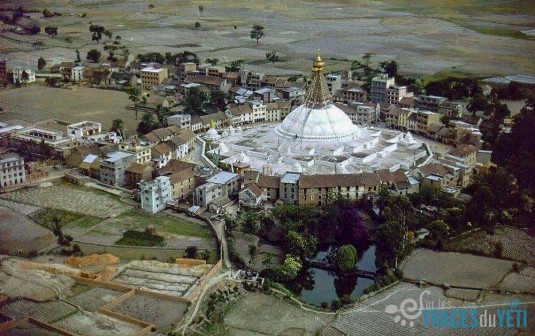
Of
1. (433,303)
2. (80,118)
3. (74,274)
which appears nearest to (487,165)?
(433,303)

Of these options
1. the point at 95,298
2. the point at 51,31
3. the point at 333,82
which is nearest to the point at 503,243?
the point at 95,298

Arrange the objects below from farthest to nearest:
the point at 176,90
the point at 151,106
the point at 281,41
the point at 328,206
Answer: the point at 281,41 → the point at 176,90 → the point at 151,106 → the point at 328,206

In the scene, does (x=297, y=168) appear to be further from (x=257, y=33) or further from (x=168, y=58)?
(x=257, y=33)

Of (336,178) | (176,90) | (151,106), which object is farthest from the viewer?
(176,90)

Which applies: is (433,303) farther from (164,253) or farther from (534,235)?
(164,253)

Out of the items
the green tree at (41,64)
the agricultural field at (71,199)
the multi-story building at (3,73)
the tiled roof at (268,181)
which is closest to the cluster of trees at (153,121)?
the agricultural field at (71,199)

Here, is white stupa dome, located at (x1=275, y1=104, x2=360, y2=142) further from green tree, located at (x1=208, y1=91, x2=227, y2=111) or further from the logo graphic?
the logo graphic

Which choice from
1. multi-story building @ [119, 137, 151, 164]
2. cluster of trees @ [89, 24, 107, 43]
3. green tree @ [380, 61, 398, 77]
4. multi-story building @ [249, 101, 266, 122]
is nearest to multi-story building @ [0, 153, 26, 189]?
multi-story building @ [119, 137, 151, 164]

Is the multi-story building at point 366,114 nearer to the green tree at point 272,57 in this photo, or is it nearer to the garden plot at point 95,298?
the green tree at point 272,57
